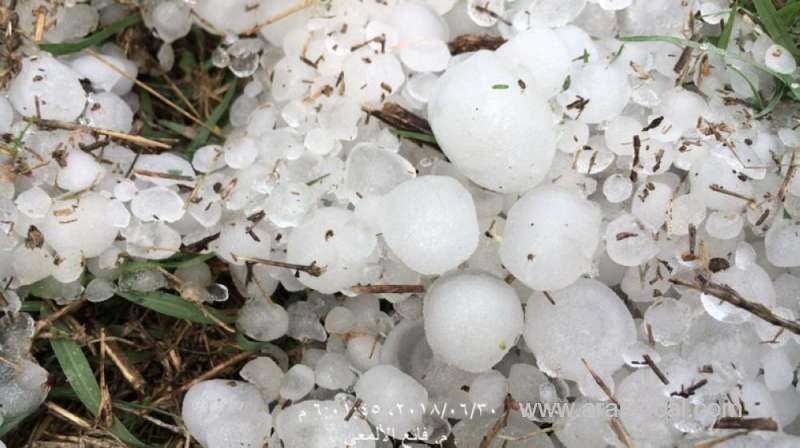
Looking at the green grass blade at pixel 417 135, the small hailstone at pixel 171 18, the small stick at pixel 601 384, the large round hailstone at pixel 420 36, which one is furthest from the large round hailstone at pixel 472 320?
the small hailstone at pixel 171 18

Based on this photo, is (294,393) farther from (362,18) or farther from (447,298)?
(362,18)

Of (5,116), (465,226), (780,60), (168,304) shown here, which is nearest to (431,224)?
(465,226)

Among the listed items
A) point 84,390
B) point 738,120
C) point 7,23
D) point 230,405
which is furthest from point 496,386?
point 7,23

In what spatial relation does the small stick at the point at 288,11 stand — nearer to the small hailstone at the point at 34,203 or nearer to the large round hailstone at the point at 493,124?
the large round hailstone at the point at 493,124

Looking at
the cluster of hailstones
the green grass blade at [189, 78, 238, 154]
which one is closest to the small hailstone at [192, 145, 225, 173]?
the cluster of hailstones

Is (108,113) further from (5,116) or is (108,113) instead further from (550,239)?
(550,239)

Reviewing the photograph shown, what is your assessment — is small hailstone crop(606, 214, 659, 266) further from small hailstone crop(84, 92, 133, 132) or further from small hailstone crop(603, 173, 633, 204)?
small hailstone crop(84, 92, 133, 132)

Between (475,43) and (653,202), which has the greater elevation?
(475,43)
